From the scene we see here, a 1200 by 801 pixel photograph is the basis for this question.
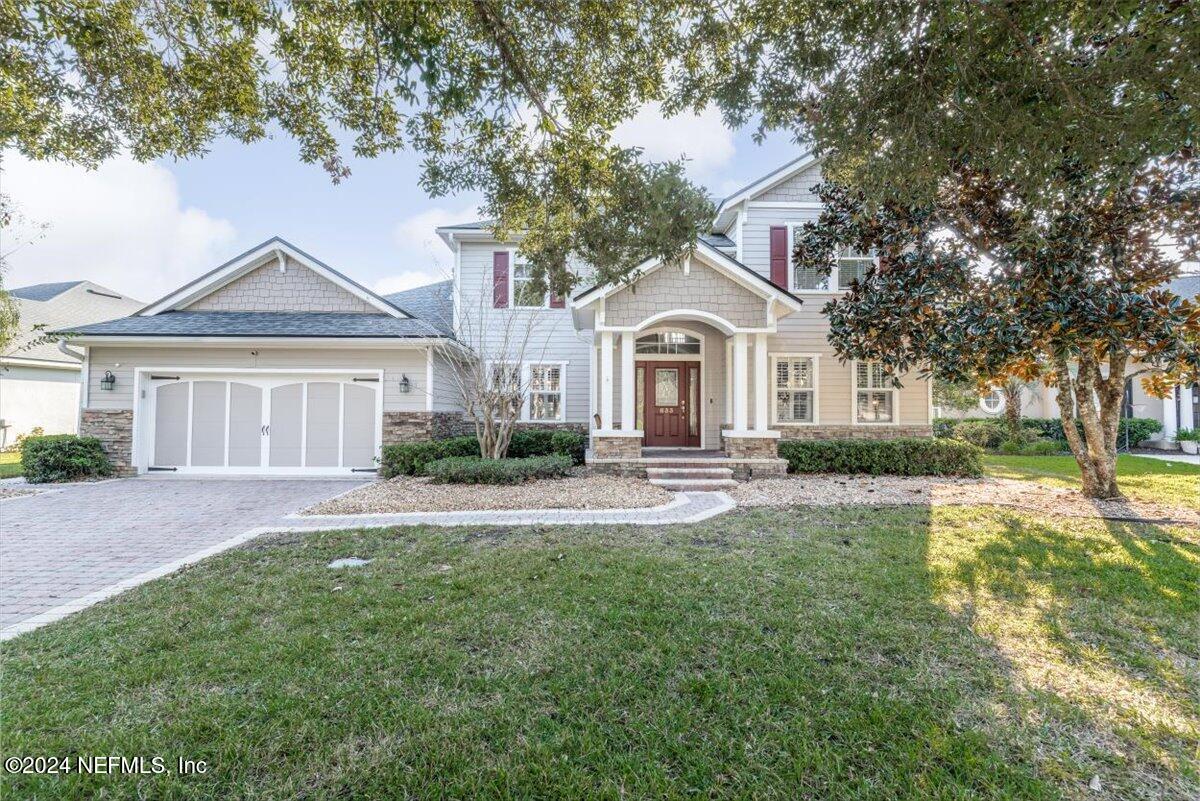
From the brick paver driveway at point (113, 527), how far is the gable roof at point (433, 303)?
17.5 ft

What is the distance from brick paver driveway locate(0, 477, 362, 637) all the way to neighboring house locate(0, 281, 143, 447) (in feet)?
35.2

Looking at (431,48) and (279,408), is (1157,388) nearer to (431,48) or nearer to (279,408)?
(431,48)

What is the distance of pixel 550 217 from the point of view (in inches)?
219

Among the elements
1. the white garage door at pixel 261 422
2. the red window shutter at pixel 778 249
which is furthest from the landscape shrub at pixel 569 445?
the red window shutter at pixel 778 249

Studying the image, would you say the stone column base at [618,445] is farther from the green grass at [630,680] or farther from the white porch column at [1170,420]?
the white porch column at [1170,420]

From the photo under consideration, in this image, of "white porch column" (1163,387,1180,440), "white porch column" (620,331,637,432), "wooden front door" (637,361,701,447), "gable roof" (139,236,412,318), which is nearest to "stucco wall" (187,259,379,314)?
"gable roof" (139,236,412,318)

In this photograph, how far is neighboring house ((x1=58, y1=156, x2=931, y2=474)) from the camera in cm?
1100

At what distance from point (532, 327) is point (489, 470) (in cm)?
512

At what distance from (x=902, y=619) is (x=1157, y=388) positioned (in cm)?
737

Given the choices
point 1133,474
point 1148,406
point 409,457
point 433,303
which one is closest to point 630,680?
point 409,457

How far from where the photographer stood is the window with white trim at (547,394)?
46.5 ft

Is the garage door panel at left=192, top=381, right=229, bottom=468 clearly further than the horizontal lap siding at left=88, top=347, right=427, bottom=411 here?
Yes

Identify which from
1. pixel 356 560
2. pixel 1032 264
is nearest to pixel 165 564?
pixel 356 560

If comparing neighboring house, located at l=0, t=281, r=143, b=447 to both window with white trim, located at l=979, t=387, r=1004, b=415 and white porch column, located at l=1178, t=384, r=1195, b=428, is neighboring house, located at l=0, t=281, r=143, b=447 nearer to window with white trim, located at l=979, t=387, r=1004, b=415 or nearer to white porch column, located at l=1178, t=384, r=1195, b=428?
window with white trim, located at l=979, t=387, r=1004, b=415
